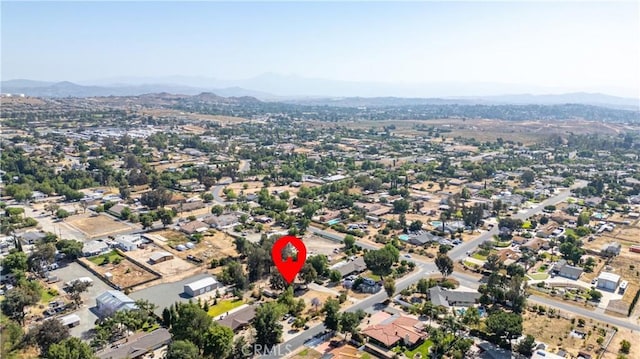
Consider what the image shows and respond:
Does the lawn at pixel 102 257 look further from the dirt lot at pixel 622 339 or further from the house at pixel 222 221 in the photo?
the dirt lot at pixel 622 339

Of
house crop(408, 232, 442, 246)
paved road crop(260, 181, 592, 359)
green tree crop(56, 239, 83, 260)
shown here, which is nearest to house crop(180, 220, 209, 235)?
green tree crop(56, 239, 83, 260)

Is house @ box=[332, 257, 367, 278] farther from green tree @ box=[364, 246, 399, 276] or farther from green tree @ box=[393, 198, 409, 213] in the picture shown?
green tree @ box=[393, 198, 409, 213]

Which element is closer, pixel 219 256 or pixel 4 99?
pixel 219 256

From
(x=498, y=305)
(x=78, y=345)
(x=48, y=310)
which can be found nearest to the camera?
(x=78, y=345)

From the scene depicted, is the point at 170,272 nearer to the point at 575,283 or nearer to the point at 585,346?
the point at 585,346

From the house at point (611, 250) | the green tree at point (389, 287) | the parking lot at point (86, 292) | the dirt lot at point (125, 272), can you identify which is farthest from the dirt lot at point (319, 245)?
the house at point (611, 250)

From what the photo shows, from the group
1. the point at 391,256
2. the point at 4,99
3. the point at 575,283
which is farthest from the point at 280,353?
the point at 4,99

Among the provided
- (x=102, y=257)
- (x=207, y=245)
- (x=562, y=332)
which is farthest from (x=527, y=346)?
(x=102, y=257)
